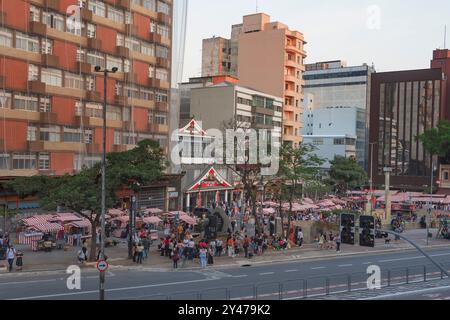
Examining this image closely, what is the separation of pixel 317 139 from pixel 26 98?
81.2 m

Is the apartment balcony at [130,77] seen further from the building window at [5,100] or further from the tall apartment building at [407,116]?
the tall apartment building at [407,116]

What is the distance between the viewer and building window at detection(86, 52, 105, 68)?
51.6 meters

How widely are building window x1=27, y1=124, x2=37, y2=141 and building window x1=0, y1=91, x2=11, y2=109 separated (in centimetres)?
277

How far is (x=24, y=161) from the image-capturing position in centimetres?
4503

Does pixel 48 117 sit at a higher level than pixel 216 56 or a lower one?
lower

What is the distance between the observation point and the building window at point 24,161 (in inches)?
1744

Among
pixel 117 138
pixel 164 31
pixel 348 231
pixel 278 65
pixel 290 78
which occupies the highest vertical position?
pixel 278 65

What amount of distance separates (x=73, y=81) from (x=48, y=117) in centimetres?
500

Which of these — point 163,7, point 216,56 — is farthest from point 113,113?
point 216,56

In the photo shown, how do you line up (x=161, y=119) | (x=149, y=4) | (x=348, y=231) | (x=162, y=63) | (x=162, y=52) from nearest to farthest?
(x=348, y=231) → (x=149, y=4) → (x=162, y=63) → (x=161, y=119) → (x=162, y=52)

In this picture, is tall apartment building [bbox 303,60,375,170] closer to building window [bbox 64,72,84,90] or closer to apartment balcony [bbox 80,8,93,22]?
apartment balcony [bbox 80,8,93,22]

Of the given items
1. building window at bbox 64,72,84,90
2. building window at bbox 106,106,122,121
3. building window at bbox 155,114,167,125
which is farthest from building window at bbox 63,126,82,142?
building window at bbox 155,114,167,125

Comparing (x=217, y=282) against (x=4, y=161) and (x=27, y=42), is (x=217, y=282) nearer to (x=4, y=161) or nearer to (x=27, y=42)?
(x=4, y=161)

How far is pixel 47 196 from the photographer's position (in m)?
32.7
